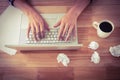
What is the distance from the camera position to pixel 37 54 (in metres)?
0.99

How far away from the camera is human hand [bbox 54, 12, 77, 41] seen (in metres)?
0.99

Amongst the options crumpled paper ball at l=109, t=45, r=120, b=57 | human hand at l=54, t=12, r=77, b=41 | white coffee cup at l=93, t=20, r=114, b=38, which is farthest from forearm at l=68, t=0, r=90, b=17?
crumpled paper ball at l=109, t=45, r=120, b=57

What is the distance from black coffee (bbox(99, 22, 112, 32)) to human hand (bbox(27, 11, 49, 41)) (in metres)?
0.26

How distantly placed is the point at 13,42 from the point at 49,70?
0.22 metres

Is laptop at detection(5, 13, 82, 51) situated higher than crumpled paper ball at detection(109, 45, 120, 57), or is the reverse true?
laptop at detection(5, 13, 82, 51)

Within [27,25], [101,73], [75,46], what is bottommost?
[101,73]

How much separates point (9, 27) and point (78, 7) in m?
0.35

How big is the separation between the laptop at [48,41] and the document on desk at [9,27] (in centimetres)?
3

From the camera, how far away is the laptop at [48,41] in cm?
92

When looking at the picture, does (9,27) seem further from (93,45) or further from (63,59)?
(93,45)

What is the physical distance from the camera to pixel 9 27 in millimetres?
1040

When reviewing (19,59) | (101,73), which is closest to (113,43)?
(101,73)

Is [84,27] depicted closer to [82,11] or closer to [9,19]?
[82,11]

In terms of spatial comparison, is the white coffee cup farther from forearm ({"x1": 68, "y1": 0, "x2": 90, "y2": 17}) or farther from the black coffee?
forearm ({"x1": 68, "y1": 0, "x2": 90, "y2": 17})
